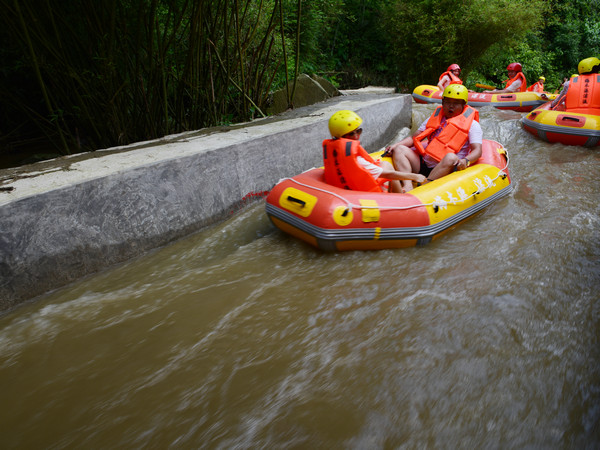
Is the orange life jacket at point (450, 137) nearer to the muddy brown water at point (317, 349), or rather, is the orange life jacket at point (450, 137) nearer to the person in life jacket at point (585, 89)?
the muddy brown water at point (317, 349)

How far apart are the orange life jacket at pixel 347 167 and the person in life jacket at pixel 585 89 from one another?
14.5 feet

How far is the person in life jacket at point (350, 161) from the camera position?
302cm

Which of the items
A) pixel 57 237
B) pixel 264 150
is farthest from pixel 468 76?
pixel 57 237

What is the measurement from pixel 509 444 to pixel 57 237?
2658 millimetres

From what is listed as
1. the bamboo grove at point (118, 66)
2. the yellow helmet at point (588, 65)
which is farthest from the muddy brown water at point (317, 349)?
the yellow helmet at point (588, 65)

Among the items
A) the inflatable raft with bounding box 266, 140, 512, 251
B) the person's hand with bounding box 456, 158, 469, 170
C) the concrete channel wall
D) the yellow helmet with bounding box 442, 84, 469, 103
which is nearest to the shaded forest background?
the concrete channel wall

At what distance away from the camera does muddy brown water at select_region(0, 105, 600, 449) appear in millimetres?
1750

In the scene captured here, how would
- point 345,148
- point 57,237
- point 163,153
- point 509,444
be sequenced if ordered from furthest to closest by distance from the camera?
point 163,153, point 345,148, point 57,237, point 509,444

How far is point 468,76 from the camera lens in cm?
1243

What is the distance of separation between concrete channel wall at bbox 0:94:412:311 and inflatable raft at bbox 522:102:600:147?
3.69m

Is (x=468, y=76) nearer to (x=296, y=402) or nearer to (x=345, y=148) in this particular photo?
(x=345, y=148)

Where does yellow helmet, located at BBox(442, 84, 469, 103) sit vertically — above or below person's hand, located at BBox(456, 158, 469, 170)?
above

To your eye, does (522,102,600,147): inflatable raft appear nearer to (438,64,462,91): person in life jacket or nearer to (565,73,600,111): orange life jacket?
(565,73,600,111): orange life jacket

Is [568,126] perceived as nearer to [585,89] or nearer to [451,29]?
[585,89]
